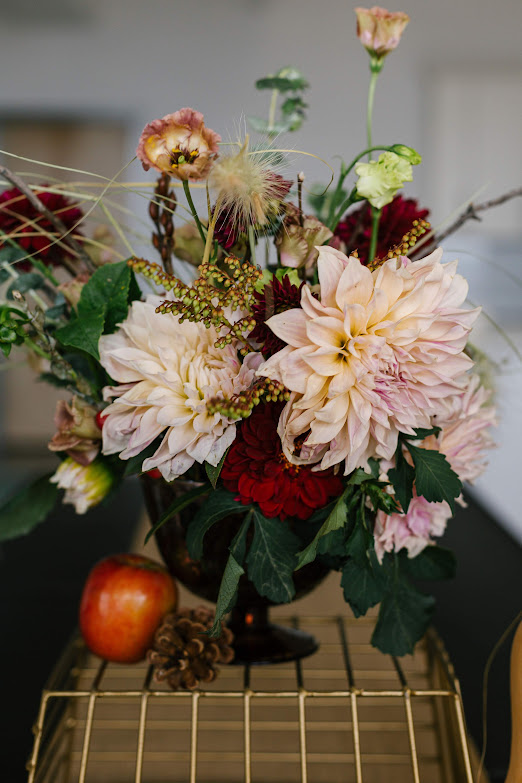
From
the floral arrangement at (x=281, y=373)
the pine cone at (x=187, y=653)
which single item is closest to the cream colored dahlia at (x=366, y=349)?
the floral arrangement at (x=281, y=373)

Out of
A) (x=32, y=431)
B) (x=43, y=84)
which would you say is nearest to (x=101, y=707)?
(x=32, y=431)

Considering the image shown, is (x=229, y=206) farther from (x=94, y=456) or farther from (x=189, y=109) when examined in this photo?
(x=94, y=456)

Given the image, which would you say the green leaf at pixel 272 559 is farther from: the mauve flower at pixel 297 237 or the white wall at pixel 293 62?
the white wall at pixel 293 62

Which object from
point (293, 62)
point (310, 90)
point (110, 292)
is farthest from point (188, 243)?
point (293, 62)

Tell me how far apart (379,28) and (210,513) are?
1.22ft

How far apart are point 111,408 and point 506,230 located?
3.89 meters

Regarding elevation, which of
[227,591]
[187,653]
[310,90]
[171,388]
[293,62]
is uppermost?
[293,62]

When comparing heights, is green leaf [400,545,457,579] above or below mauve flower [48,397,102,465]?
below

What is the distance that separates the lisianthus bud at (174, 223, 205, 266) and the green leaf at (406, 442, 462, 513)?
23 cm

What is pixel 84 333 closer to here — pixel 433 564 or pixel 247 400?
pixel 247 400

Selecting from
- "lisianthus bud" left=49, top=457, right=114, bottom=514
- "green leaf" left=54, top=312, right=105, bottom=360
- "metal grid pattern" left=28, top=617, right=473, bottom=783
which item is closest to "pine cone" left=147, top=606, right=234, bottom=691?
"metal grid pattern" left=28, top=617, right=473, bottom=783

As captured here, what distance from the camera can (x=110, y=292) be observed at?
0.50m

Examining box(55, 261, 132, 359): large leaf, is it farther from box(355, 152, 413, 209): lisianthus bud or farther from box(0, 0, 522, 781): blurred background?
box(0, 0, 522, 781): blurred background

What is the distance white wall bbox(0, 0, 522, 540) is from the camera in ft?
13.2
